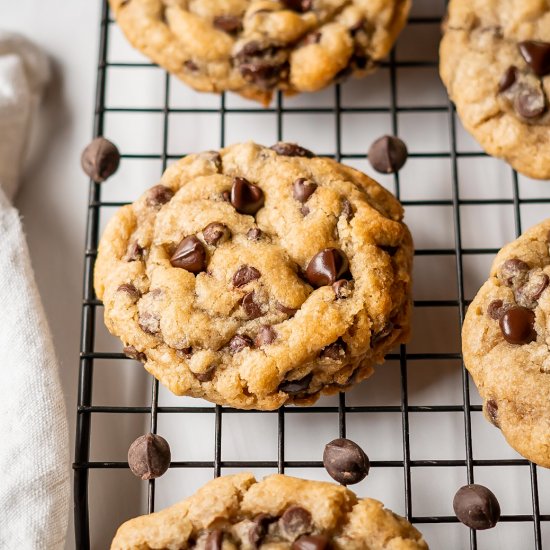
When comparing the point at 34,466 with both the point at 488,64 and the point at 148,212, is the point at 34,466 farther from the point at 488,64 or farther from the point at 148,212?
the point at 488,64

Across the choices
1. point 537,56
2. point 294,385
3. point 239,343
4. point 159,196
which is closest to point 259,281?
point 239,343

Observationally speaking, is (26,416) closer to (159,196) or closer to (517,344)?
(159,196)

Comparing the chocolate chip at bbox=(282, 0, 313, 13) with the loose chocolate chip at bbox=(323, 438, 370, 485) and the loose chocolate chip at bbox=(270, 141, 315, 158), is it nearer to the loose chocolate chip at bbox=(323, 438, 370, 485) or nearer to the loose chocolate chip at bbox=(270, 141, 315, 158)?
the loose chocolate chip at bbox=(270, 141, 315, 158)

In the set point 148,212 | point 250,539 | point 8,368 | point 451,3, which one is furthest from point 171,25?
point 250,539

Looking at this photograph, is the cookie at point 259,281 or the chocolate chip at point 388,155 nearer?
the cookie at point 259,281

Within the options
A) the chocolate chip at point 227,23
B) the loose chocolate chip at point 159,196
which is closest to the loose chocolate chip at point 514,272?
the loose chocolate chip at point 159,196

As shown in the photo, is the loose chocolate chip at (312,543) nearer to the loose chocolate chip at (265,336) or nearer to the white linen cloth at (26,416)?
the loose chocolate chip at (265,336)

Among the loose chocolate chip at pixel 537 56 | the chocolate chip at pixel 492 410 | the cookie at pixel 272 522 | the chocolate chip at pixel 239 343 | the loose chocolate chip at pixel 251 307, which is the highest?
the loose chocolate chip at pixel 537 56

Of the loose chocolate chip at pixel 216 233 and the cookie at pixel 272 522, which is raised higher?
the loose chocolate chip at pixel 216 233
